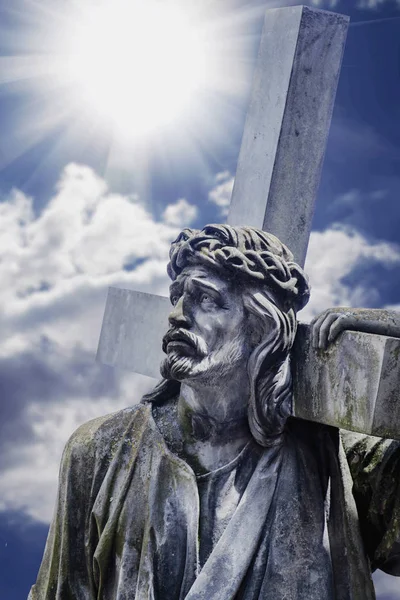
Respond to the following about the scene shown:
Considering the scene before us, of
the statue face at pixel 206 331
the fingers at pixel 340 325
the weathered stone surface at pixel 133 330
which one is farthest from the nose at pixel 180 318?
the weathered stone surface at pixel 133 330

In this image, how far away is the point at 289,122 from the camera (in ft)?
22.3

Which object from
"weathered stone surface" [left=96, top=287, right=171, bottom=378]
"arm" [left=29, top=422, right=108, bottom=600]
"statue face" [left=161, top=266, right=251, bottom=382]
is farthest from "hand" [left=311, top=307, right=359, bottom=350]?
"weathered stone surface" [left=96, top=287, right=171, bottom=378]

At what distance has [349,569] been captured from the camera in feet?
15.9

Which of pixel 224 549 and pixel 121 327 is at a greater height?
pixel 121 327

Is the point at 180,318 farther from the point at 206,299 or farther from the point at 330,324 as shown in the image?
the point at 330,324

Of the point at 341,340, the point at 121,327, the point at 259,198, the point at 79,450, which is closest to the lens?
the point at 341,340

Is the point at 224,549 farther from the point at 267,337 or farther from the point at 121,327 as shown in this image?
the point at 121,327

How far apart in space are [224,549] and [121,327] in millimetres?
3121

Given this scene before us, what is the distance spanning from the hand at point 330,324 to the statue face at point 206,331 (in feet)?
0.92

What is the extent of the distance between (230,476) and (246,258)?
0.88m

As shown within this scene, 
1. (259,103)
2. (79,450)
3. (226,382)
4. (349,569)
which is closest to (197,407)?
(226,382)

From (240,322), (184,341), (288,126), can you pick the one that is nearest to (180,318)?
(184,341)

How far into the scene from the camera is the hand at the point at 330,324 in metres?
4.69

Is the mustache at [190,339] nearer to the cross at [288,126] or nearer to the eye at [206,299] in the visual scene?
the eye at [206,299]
